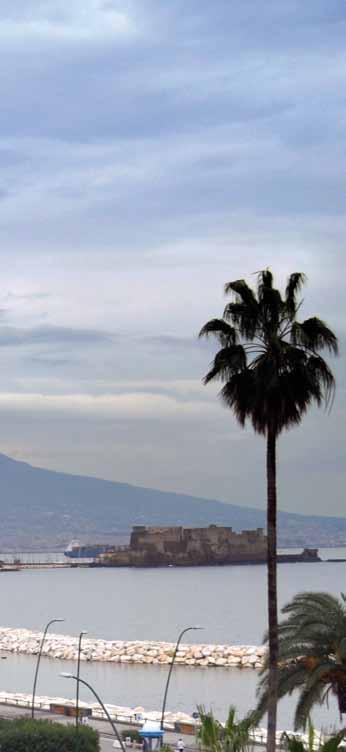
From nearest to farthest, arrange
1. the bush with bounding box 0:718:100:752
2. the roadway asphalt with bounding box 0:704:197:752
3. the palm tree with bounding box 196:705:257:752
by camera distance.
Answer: the palm tree with bounding box 196:705:257:752 < the bush with bounding box 0:718:100:752 < the roadway asphalt with bounding box 0:704:197:752

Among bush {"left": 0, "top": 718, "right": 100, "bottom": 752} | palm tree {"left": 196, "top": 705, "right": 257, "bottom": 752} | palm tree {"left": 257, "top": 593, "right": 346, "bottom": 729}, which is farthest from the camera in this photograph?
bush {"left": 0, "top": 718, "right": 100, "bottom": 752}

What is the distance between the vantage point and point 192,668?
371 ft

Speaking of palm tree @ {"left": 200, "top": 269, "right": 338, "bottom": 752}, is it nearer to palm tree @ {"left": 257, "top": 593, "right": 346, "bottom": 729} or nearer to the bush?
palm tree @ {"left": 257, "top": 593, "right": 346, "bottom": 729}

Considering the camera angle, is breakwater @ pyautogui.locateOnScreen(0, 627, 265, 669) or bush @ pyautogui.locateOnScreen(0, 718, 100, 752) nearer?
bush @ pyautogui.locateOnScreen(0, 718, 100, 752)

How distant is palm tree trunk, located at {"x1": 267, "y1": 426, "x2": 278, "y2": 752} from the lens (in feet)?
93.2

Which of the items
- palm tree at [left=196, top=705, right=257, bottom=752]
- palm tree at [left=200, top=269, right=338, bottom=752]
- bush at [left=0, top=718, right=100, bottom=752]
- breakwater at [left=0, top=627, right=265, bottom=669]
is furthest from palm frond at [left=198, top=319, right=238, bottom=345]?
breakwater at [left=0, top=627, right=265, bottom=669]

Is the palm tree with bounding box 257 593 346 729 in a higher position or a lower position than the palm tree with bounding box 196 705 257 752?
higher

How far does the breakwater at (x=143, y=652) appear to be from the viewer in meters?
114

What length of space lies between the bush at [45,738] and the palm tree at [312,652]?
15481 mm

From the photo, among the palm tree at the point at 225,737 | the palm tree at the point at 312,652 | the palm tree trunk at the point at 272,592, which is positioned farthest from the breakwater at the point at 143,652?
the palm tree at the point at 225,737

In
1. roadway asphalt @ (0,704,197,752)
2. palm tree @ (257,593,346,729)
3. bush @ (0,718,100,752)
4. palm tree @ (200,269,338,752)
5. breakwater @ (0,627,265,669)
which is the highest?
palm tree @ (200,269,338,752)

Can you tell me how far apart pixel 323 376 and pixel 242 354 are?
72.7 inches

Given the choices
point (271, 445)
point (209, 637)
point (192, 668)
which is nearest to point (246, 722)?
point (271, 445)

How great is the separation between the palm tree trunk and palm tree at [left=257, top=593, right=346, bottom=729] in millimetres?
815
